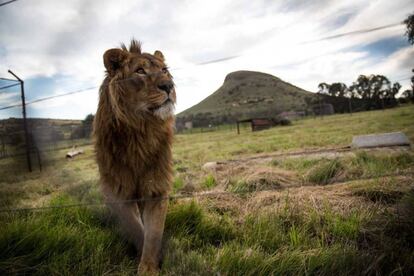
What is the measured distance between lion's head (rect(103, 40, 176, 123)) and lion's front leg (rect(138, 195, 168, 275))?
0.95 meters

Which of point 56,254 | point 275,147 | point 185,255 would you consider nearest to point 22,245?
point 56,254

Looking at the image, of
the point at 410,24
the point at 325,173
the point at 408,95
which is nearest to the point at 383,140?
the point at 325,173

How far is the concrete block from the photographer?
827cm

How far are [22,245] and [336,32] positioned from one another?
363cm

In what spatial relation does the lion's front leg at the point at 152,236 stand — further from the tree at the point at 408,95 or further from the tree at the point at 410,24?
the tree at the point at 408,95

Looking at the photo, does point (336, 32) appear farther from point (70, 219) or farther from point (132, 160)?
point (70, 219)

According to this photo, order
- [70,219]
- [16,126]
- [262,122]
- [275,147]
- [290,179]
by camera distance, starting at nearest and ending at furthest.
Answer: [70,219], [16,126], [290,179], [275,147], [262,122]

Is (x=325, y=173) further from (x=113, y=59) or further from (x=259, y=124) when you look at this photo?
(x=259, y=124)

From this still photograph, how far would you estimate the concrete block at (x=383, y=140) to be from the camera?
827 cm

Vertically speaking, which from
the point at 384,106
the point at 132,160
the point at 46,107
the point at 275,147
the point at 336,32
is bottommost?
the point at 275,147

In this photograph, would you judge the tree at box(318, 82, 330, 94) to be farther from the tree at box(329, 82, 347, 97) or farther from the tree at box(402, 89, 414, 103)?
the tree at box(402, 89, 414, 103)

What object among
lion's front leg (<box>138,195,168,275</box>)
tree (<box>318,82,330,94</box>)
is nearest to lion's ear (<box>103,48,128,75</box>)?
lion's front leg (<box>138,195,168,275</box>)

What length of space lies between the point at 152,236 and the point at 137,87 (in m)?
1.54

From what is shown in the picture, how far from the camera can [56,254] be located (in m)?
2.69
